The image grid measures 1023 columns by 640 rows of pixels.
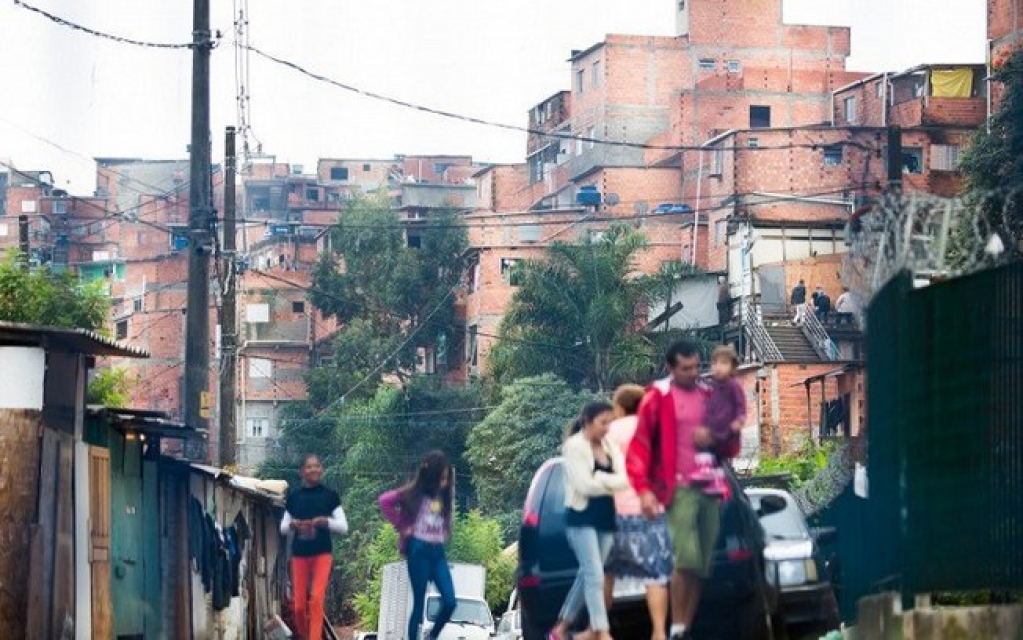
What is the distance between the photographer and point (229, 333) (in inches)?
1480

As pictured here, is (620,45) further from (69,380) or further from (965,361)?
(965,361)

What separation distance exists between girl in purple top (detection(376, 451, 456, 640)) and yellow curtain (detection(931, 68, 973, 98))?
76295mm

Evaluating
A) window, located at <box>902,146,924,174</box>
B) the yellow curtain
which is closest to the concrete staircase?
window, located at <box>902,146,924,174</box>

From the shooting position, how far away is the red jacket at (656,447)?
13.9 m

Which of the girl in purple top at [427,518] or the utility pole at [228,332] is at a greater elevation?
the utility pole at [228,332]

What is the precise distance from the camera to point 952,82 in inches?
3595

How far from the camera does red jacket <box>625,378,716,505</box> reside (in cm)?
1391

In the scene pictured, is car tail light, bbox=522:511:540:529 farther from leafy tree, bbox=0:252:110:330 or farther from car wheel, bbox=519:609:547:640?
leafy tree, bbox=0:252:110:330

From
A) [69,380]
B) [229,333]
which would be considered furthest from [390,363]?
[69,380]

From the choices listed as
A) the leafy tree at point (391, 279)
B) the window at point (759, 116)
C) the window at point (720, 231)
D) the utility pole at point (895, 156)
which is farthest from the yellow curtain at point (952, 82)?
the utility pole at point (895, 156)

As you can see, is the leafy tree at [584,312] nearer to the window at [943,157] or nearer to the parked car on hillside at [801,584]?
the window at [943,157]

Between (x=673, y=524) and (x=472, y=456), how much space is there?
6337 cm

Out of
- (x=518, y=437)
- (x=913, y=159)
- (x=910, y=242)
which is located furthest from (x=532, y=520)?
(x=913, y=159)

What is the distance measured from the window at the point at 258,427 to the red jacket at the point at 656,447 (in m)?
95.9
